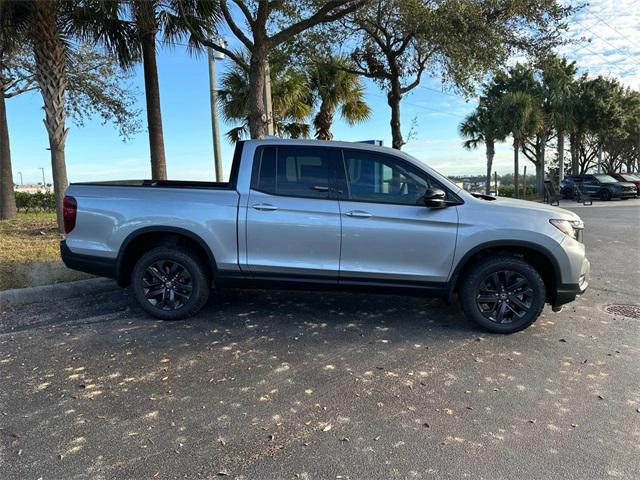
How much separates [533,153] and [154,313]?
38.2 metres


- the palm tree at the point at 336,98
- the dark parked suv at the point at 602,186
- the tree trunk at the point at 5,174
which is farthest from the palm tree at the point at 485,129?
the tree trunk at the point at 5,174

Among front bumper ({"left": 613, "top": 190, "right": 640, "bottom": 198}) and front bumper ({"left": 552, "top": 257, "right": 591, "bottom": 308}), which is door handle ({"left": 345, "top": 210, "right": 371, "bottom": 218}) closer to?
front bumper ({"left": 552, "top": 257, "right": 591, "bottom": 308})

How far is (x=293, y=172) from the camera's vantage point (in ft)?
15.9

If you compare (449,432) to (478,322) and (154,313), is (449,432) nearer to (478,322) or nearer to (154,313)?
(478,322)

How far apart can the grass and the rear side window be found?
3.27 m

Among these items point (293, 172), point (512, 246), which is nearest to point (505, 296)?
point (512, 246)

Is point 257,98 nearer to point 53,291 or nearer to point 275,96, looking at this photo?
point 53,291

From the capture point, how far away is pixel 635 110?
3412 centimetres

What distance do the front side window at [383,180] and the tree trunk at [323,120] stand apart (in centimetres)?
1283

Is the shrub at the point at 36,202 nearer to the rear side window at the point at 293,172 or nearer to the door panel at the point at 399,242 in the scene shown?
the rear side window at the point at 293,172

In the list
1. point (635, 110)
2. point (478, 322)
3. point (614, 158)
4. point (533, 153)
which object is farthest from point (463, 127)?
point (478, 322)

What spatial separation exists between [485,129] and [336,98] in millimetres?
18599

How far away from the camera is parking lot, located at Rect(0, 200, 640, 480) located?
2697 millimetres

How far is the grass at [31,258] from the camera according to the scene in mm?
6250
